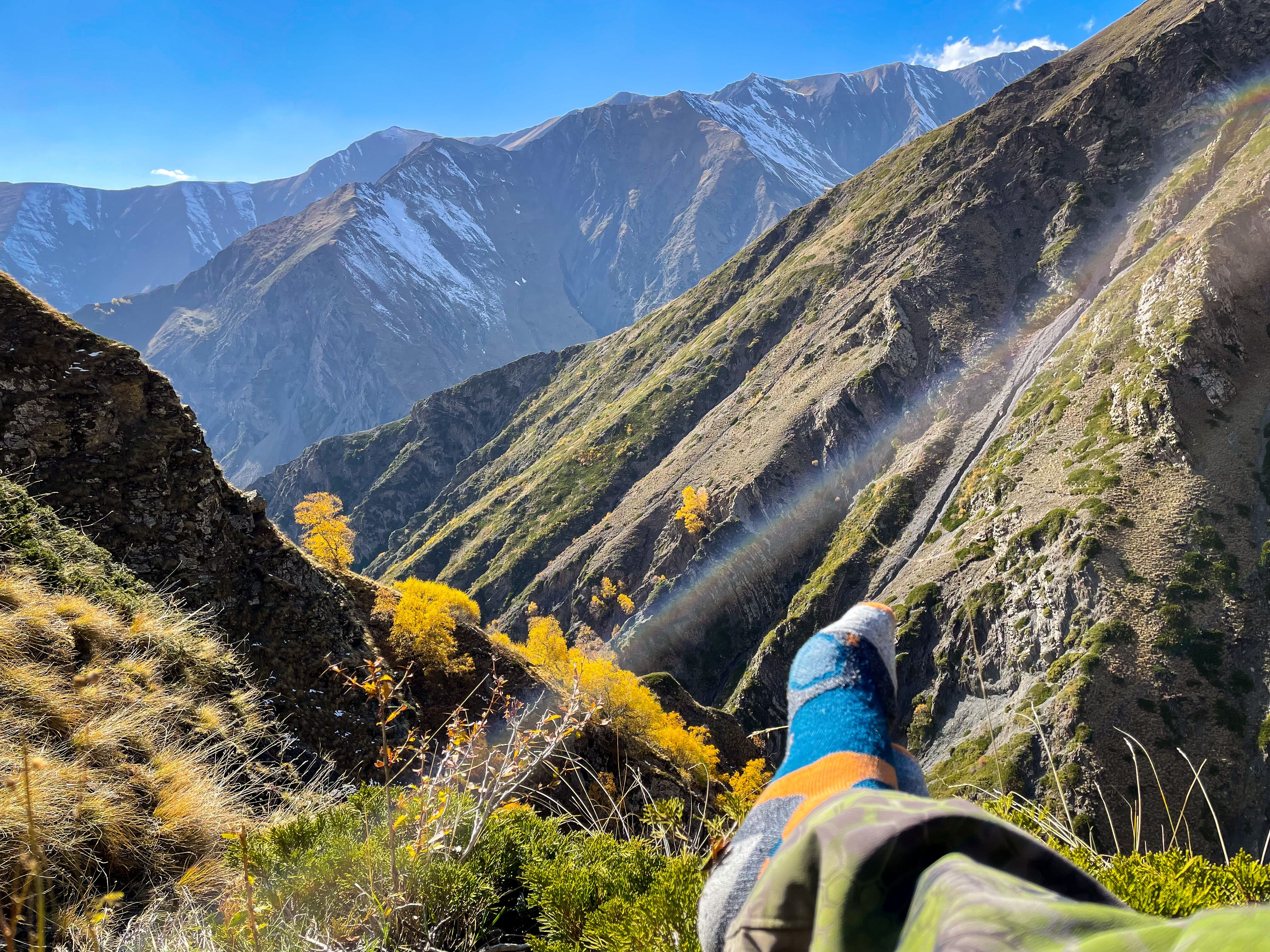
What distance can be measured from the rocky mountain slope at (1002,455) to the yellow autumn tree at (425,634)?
15041 mm

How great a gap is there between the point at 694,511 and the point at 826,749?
86.5 m

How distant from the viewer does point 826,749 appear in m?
4.10

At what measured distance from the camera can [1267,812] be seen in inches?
1510

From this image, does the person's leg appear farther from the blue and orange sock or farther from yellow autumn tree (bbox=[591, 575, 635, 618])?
yellow autumn tree (bbox=[591, 575, 635, 618])

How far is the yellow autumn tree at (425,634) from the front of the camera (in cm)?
1720

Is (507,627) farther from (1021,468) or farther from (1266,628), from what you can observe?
(1266,628)

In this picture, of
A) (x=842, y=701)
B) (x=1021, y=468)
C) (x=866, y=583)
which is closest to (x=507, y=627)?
(x=866, y=583)

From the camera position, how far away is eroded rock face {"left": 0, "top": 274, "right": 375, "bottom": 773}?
430 inches

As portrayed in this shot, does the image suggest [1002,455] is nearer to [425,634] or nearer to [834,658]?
[425,634]

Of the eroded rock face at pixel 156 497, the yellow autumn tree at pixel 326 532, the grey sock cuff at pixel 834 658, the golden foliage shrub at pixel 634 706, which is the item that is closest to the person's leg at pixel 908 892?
the grey sock cuff at pixel 834 658

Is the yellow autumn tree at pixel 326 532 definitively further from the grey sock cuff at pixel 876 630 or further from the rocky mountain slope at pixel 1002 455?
the rocky mountain slope at pixel 1002 455

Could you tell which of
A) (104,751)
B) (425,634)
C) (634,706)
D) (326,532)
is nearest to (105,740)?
(104,751)

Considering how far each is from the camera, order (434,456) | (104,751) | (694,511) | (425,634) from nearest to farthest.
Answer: (104,751), (425,634), (694,511), (434,456)

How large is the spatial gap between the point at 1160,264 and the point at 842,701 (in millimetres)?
87415
